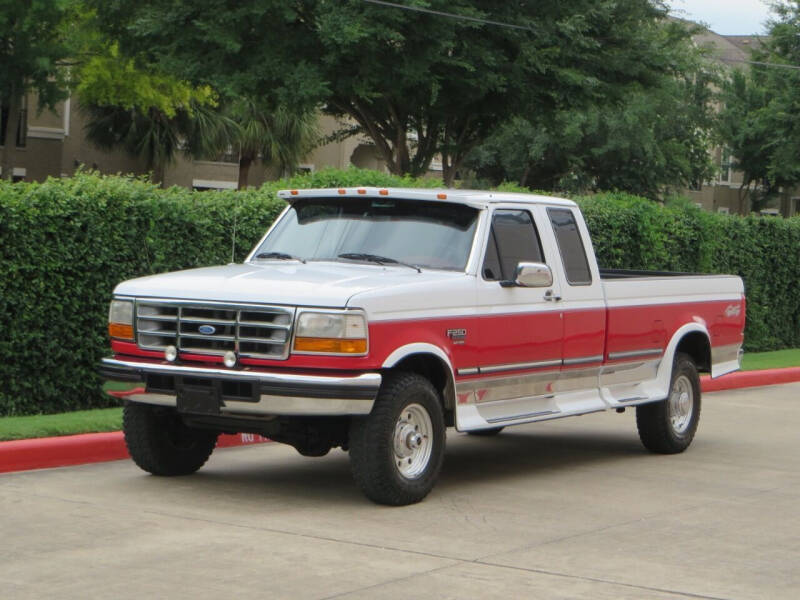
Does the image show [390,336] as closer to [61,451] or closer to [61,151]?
[61,451]

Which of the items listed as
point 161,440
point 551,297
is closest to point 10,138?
point 161,440

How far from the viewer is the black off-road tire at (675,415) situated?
39.3 feet

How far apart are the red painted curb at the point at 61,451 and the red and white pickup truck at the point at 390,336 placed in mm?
869

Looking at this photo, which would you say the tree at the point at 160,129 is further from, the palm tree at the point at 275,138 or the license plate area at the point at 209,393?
the license plate area at the point at 209,393

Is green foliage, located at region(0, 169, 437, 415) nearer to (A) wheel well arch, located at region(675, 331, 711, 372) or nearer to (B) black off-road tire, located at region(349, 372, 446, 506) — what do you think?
(B) black off-road tire, located at region(349, 372, 446, 506)

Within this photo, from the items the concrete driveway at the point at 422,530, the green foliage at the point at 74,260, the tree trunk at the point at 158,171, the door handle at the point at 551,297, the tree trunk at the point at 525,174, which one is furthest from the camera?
the tree trunk at the point at 525,174

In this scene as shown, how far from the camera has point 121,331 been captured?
9625 mm

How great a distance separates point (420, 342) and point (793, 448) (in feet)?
17.0

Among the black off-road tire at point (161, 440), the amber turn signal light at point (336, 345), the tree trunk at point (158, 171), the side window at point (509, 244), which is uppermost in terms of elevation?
the tree trunk at point (158, 171)

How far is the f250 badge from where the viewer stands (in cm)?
949

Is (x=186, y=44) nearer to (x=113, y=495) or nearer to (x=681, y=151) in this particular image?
(x=113, y=495)

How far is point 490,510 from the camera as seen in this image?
9133mm

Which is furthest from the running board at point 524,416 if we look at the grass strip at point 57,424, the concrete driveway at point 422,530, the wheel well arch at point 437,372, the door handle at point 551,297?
the grass strip at point 57,424

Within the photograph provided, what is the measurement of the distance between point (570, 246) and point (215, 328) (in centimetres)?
333
